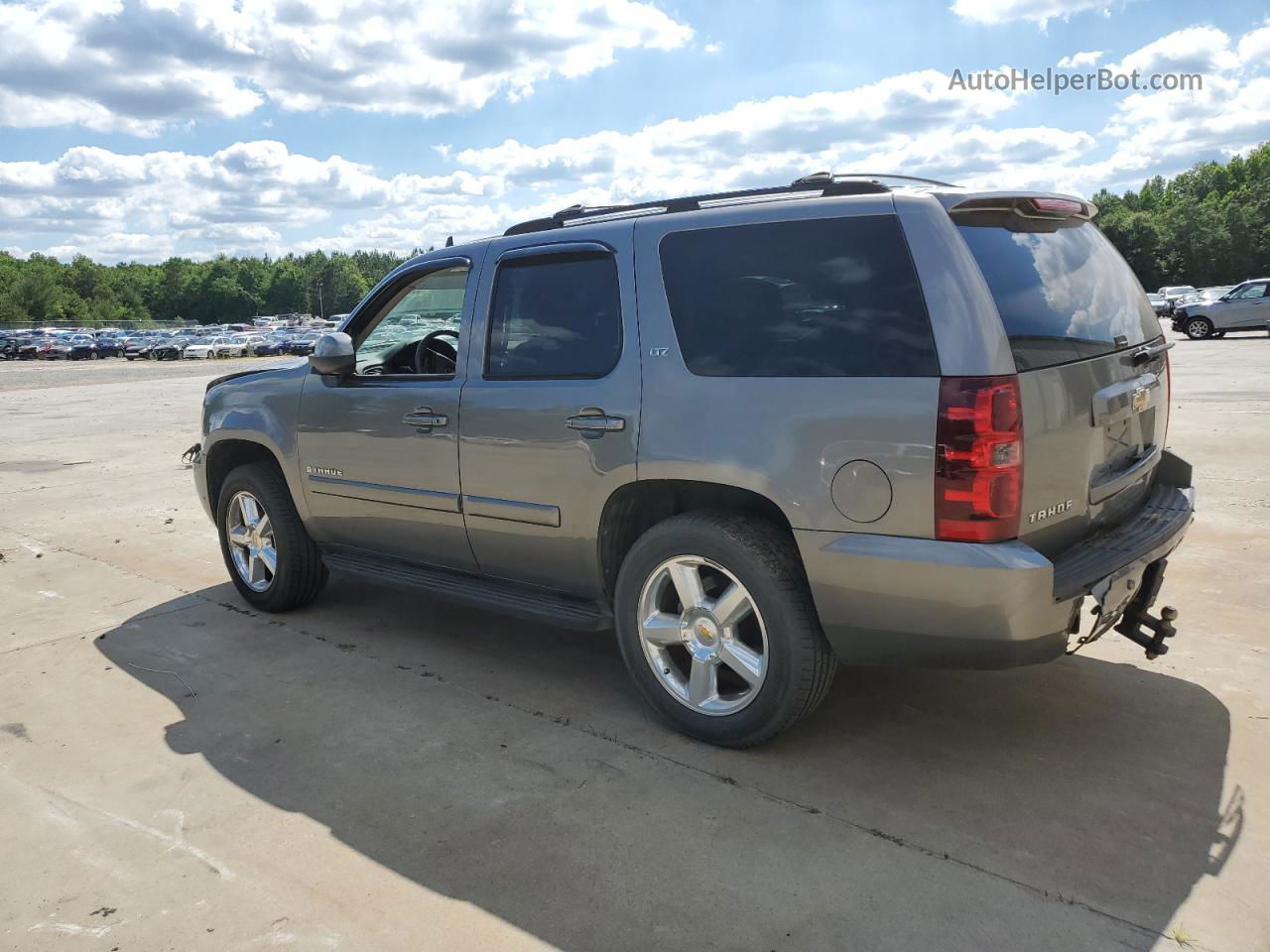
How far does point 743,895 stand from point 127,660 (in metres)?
3.46

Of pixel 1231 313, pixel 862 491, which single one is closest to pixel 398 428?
pixel 862 491

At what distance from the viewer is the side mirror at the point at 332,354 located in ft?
15.3

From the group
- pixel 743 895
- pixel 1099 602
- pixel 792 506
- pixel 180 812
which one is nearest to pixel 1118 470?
pixel 1099 602

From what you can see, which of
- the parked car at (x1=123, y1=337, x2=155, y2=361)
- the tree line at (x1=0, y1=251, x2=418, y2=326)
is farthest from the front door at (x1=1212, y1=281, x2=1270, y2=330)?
the tree line at (x1=0, y1=251, x2=418, y2=326)

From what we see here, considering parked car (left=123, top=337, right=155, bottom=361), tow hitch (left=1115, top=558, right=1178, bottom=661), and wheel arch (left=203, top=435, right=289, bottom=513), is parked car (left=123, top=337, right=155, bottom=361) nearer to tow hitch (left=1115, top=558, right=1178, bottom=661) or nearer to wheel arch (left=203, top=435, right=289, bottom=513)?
wheel arch (left=203, top=435, right=289, bottom=513)

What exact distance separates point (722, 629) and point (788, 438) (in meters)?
0.74

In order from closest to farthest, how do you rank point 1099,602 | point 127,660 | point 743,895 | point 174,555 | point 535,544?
1. point 743,895
2. point 1099,602
3. point 535,544
4. point 127,660
5. point 174,555

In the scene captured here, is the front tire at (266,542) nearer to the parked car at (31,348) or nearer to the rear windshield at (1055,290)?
the rear windshield at (1055,290)

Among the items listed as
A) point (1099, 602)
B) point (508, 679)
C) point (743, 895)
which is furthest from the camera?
point (508, 679)

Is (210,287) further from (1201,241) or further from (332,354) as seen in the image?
(332,354)

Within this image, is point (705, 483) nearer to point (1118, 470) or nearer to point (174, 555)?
point (1118, 470)

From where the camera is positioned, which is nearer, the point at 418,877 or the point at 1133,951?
the point at 1133,951

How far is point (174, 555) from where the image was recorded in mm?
6887

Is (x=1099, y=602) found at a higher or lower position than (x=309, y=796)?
higher
